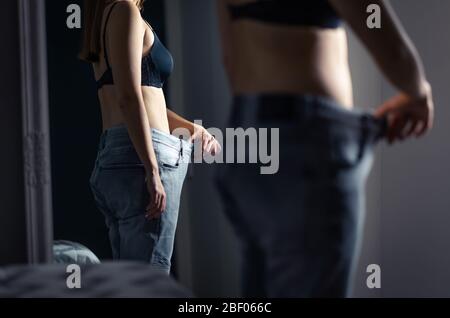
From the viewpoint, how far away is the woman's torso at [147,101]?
1.47 meters

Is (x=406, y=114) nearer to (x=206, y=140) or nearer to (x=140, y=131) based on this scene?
(x=206, y=140)

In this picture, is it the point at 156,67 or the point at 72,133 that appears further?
the point at 72,133

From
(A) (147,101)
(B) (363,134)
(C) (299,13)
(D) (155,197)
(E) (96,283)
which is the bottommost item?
(E) (96,283)

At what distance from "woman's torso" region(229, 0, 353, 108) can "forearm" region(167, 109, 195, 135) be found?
0.86 feet

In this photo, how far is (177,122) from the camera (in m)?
1.50

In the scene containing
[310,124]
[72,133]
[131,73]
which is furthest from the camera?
[72,133]

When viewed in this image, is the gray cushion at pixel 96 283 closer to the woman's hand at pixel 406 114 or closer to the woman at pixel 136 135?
the woman at pixel 136 135

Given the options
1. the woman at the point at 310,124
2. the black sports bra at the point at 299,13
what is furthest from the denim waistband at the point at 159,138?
the black sports bra at the point at 299,13

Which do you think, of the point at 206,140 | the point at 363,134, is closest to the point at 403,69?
the point at 363,134

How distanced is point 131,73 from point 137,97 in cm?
6

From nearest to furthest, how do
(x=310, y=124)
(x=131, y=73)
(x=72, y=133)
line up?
(x=310, y=124)
(x=131, y=73)
(x=72, y=133)

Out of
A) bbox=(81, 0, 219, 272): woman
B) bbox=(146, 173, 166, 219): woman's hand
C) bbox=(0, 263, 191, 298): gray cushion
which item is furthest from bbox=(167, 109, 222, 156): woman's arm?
bbox=(0, 263, 191, 298): gray cushion

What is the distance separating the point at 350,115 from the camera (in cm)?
123

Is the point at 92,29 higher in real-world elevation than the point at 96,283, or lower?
higher
